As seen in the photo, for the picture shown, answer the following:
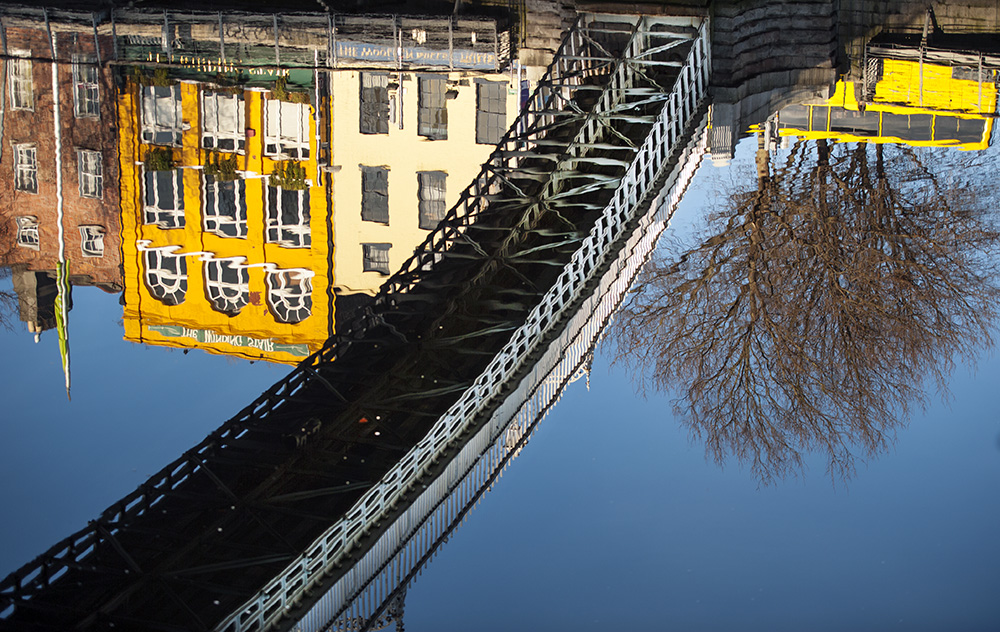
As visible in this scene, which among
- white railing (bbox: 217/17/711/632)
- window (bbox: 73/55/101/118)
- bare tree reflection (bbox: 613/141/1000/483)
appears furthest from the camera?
window (bbox: 73/55/101/118)

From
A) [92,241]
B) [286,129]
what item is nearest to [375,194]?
[286,129]

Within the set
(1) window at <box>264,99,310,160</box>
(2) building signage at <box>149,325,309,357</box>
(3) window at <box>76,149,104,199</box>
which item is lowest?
(2) building signage at <box>149,325,309,357</box>

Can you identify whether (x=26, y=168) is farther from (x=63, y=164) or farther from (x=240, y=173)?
(x=240, y=173)

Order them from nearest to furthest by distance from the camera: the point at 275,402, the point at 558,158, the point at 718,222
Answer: the point at 275,402
the point at 558,158
the point at 718,222

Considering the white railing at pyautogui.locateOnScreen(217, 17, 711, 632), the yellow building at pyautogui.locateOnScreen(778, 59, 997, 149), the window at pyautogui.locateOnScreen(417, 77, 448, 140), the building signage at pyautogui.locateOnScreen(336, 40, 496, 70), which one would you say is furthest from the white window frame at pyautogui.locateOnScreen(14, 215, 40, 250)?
the yellow building at pyautogui.locateOnScreen(778, 59, 997, 149)

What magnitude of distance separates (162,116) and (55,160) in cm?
430

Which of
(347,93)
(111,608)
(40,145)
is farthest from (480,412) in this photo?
(40,145)

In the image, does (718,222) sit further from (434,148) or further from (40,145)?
(40,145)

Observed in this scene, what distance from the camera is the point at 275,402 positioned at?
26344 mm

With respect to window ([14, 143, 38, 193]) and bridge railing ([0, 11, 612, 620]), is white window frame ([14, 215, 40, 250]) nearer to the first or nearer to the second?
window ([14, 143, 38, 193])

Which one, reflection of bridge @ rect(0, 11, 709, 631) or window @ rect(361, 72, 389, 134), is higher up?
window @ rect(361, 72, 389, 134)

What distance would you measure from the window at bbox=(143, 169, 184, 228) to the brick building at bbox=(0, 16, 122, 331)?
4.12ft

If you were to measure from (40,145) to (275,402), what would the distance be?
77.3ft

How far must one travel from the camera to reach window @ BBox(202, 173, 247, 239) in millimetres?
41344
